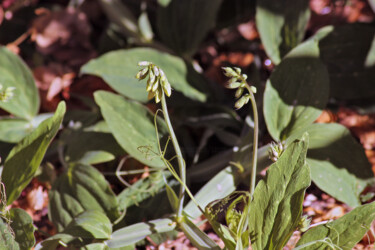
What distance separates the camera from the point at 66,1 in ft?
2.50

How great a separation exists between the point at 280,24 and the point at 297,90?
0.11 meters

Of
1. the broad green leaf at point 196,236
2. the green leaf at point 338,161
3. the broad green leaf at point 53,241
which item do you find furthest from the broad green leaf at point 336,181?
the broad green leaf at point 53,241

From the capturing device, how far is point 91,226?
0.42m

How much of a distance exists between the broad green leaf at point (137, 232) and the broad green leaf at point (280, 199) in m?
0.08

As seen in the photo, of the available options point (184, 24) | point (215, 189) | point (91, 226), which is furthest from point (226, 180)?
point (184, 24)

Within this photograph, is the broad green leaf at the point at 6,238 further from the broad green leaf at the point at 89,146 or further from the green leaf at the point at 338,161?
the green leaf at the point at 338,161

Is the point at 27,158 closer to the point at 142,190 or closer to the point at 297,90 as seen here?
the point at 142,190

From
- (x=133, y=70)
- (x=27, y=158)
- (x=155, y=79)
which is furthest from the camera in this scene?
(x=133, y=70)

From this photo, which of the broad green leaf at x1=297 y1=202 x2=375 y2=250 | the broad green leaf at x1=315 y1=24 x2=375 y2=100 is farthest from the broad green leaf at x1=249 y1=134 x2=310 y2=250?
the broad green leaf at x1=315 y1=24 x2=375 y2=100

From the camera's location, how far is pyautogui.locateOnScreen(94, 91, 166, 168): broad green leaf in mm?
470

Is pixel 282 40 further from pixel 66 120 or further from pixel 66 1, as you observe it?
pixel 66 1

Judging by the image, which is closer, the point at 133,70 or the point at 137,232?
the point at 137,232

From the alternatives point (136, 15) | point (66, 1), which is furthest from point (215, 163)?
point (66, 1)

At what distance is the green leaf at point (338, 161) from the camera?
0.46 m
